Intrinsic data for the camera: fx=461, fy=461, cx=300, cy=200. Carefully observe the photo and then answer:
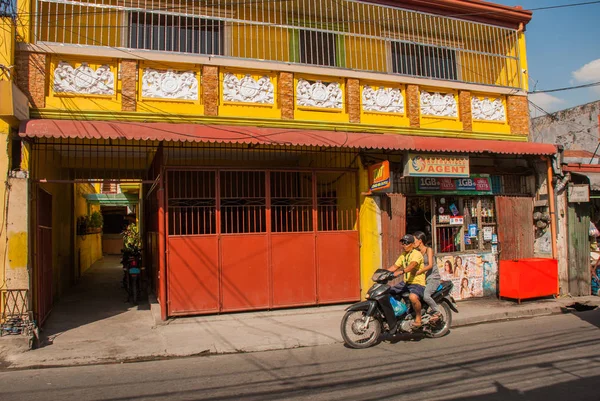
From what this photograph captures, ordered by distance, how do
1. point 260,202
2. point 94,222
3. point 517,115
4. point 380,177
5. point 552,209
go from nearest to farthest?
point 380,177, point 260,202, point 552,209, point 517,115, point 94,222

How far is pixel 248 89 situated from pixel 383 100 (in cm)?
304

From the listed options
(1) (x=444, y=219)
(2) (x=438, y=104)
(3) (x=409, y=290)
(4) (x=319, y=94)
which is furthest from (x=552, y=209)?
(4) (x=319, y=94)

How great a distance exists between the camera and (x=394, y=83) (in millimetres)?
10250

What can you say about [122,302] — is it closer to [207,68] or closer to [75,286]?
[75,286]

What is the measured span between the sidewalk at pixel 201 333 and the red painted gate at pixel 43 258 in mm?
702

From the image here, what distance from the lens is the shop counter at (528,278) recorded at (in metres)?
10.1

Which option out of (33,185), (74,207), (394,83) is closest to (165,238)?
(33,185)

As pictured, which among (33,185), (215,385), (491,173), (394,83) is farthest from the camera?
(491,173)

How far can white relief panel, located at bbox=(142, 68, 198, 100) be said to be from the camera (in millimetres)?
8523

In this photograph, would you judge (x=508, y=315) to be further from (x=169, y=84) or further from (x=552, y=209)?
(x=169, y=84)

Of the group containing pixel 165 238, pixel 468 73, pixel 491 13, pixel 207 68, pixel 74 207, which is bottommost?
pixel 165 238

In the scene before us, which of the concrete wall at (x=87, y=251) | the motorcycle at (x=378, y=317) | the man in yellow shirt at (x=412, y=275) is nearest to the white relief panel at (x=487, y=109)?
the man in yellow shirt at (x=412, y=275)

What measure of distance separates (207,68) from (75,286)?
27.5 feet

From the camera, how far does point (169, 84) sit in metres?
8.65
